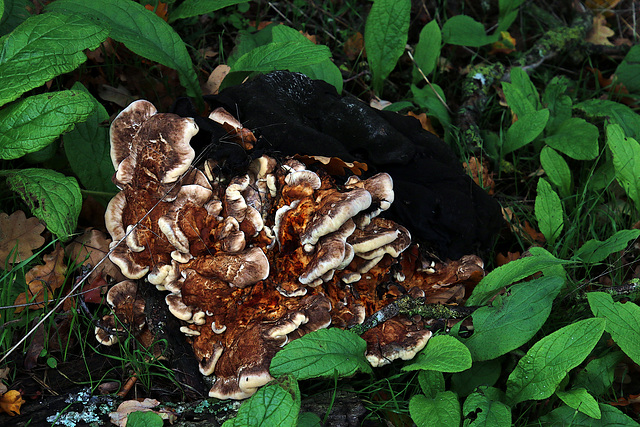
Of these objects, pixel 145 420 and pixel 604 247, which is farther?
pixel 604 247

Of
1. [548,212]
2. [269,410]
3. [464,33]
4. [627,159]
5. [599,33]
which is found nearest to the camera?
[269,410]

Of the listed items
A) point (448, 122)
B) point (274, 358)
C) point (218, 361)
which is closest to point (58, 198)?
point (218, 361)

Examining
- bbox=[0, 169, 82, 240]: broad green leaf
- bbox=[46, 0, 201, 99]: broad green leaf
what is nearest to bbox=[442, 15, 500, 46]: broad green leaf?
bbox=[46, 0, 201, 99]: broad green leaf

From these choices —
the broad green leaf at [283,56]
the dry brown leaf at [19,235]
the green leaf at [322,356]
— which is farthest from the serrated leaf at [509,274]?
the dry brown leaf at [19,235]

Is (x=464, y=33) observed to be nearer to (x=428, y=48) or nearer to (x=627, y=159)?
(x=428, y=48)

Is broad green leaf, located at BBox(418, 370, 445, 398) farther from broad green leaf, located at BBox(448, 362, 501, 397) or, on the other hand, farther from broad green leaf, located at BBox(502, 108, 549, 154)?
broad green leaf, located at BBox(502, 108, 549, 154)

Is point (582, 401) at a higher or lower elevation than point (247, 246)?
lower

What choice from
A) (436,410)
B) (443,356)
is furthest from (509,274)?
(436,410)
